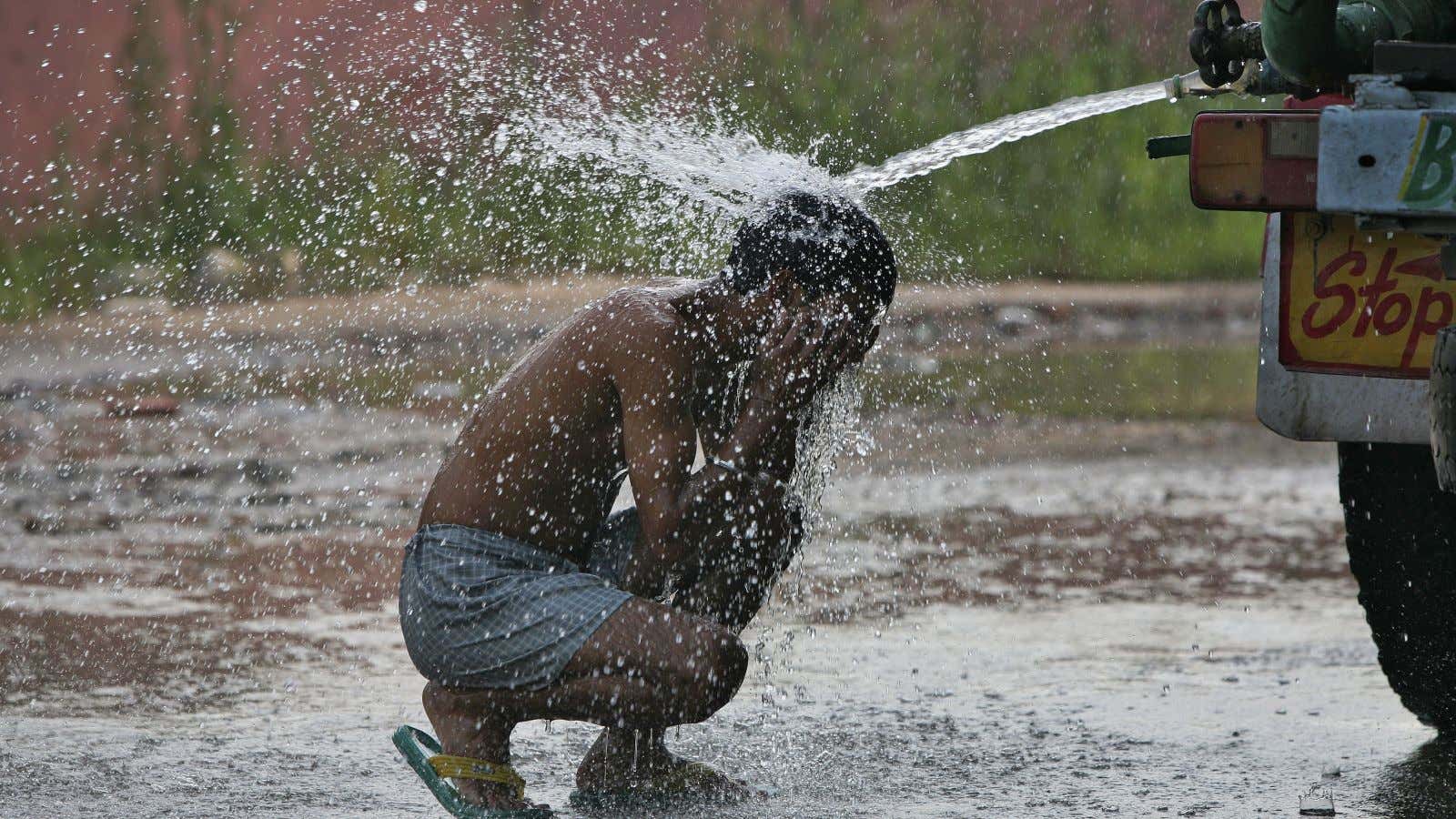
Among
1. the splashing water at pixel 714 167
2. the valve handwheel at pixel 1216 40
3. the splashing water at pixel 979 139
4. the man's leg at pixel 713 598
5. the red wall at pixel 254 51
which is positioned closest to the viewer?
the man's leg at pixel 713 598

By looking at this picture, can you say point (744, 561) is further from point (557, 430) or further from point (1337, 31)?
point (1337, 31)

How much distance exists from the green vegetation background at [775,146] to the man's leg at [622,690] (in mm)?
6443

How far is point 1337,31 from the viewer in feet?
10.4

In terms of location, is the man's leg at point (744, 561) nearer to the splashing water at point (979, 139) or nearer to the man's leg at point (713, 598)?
the man's leg at point (713, 598)

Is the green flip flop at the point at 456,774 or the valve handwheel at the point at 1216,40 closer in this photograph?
the green flip flop at the point at 456,774

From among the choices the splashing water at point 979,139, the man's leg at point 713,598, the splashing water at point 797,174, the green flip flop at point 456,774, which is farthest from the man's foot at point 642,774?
the splashing water at point 979,139

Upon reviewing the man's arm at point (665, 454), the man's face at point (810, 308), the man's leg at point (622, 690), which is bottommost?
the man's leg at point (622, 690)

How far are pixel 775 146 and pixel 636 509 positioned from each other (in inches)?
273

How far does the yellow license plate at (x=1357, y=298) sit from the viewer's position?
324 centimetres

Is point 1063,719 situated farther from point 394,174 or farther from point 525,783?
point 394,174

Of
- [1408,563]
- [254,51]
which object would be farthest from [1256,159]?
[254,51]

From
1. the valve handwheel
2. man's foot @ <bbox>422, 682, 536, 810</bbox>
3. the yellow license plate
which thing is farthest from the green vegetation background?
man's foot @ <bbox>422, 682, 536, 810</bbox>

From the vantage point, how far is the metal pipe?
3082mm

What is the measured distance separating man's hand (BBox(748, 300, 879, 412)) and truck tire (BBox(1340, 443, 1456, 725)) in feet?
3.85
